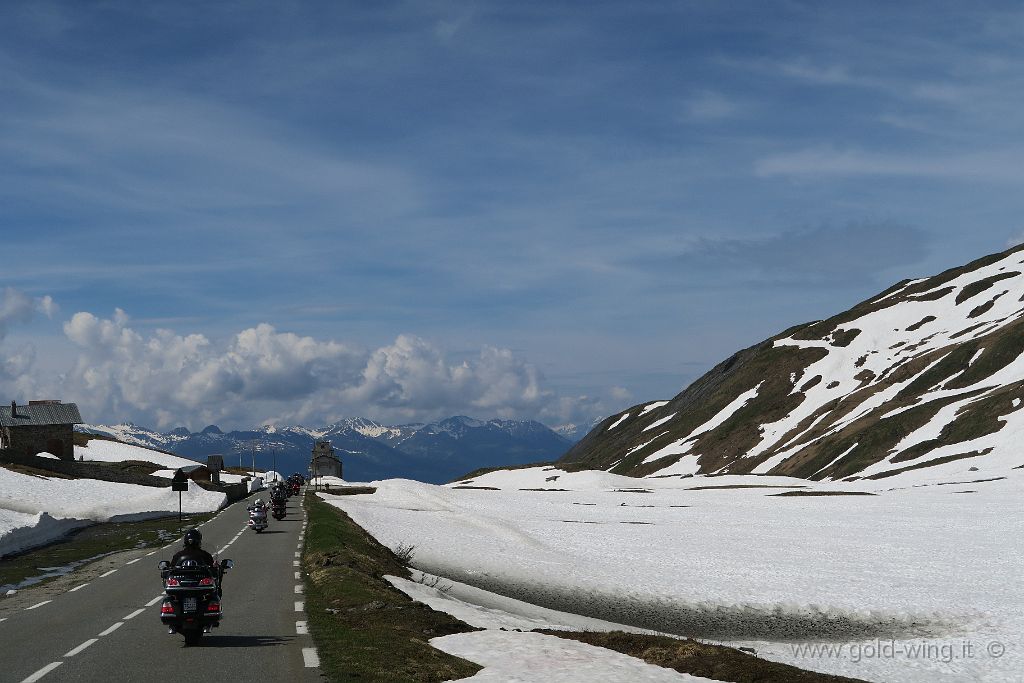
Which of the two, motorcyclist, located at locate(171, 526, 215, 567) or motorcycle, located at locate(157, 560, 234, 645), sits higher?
motorcyclist, located at locate(171, 526, 215, 567)

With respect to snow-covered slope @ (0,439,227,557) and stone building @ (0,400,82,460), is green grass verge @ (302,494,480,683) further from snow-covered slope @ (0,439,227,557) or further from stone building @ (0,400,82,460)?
stone building @ (0,400,82,460)

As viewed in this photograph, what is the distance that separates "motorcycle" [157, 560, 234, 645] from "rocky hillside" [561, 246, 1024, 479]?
270 ft

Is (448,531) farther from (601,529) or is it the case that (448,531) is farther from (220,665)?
(220,665)

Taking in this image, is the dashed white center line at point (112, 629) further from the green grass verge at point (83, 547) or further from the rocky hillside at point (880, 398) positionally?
the rocky hillside at point (880, 398)

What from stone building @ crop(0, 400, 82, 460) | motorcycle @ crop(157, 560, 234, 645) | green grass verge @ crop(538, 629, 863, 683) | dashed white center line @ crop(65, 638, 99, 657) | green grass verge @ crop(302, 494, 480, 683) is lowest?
green grass verge @ crop(538, 629, 863, 683)

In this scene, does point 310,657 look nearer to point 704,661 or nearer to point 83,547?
point 704,661

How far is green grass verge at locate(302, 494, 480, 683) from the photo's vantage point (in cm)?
1783

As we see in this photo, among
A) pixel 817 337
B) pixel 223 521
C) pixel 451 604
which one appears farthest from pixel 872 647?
pixel 817 337

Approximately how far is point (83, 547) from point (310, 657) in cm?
3904

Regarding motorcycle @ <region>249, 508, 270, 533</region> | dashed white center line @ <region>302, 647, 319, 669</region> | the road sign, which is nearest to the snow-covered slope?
the road sign

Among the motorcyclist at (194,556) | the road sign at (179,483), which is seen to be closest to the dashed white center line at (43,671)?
the motorcyclist at (194,556)

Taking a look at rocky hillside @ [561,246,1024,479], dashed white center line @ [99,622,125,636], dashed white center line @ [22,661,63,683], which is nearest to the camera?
dashed white center line @ [22,661,63,683]

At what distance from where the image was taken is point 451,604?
31.5 meters

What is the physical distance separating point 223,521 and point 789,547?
46.6 m
